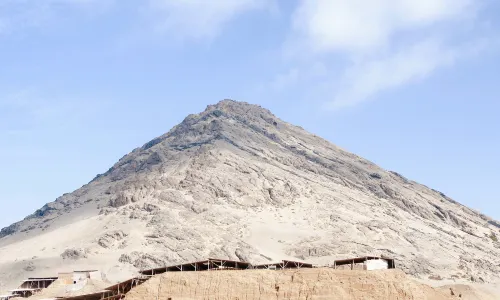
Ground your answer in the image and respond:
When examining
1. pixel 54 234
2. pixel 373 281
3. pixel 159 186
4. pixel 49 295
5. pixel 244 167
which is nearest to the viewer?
pixel 373 281

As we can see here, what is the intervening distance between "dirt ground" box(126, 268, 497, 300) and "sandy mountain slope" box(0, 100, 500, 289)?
1900 inches

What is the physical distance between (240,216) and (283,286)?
69.0 m

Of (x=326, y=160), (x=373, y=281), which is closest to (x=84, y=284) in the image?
(x=373, y=281)

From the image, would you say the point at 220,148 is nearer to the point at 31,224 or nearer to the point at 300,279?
the point at 31,224

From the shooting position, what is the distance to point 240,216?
11925 cm

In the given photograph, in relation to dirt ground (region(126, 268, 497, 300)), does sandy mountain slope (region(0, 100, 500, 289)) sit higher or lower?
higher

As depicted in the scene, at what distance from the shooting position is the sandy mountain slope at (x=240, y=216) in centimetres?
10719

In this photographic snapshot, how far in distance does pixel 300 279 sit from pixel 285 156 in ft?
331

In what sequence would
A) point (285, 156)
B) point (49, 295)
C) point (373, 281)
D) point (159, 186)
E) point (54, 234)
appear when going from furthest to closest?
point (285, 156), point (159, 186), point (54, 234), point (49, 295), point (373, 281)

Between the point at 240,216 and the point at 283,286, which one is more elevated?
the point at 240,216

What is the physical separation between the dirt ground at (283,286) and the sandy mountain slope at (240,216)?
158 feet

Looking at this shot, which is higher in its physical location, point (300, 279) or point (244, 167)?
point (244, 167)

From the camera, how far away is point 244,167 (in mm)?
135000

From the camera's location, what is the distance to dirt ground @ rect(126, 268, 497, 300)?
4942 centimetres
